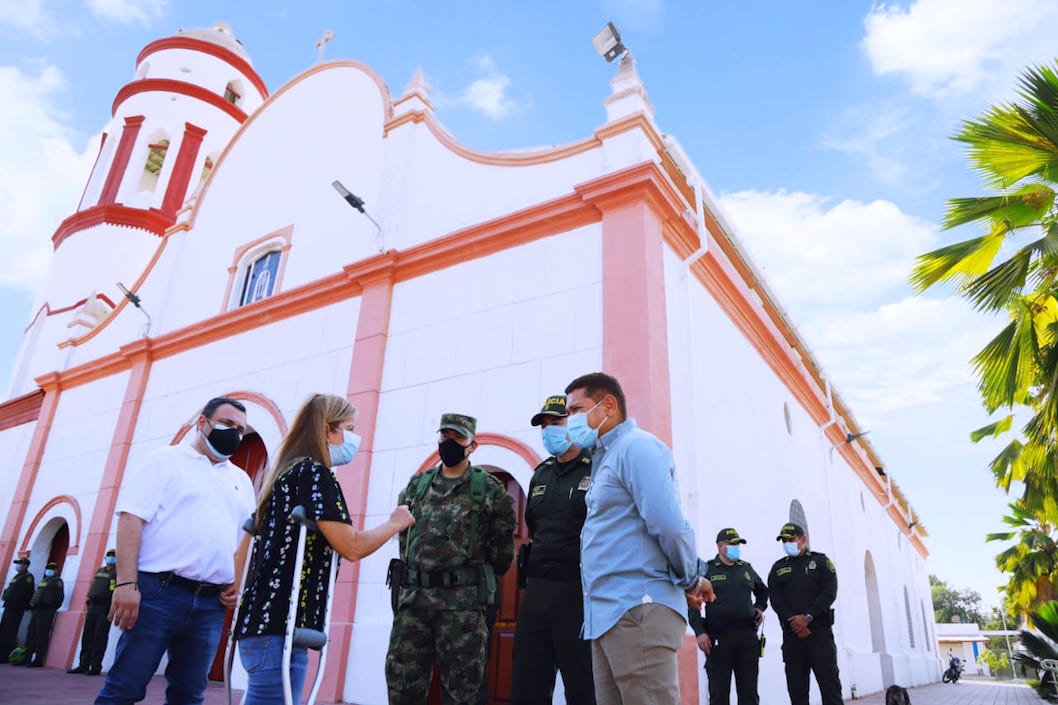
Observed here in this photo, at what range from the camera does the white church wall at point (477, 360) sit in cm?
688

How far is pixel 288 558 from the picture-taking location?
2.54 meters

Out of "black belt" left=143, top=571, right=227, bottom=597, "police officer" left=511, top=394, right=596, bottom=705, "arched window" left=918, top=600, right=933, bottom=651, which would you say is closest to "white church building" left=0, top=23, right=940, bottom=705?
"police officer" left=511, top=394, right=596, bottom=705

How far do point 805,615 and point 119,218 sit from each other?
1747cm

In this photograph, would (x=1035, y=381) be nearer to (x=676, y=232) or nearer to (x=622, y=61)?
(x=676, y=232)

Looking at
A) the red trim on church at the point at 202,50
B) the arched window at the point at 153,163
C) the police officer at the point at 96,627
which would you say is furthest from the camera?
the red trim on church at the point at 202,50

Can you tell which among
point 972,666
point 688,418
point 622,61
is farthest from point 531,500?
point 972,666

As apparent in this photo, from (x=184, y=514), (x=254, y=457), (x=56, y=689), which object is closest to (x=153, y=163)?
(x=254, y=457)

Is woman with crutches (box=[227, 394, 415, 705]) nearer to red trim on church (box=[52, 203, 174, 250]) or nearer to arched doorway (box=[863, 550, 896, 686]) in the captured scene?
arched doorway (box=[863, 550, 896, 686])

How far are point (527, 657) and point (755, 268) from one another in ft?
29.6

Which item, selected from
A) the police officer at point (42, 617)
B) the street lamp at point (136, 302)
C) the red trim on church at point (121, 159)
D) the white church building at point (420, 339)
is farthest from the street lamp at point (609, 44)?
the red trim on church at point (121, 159)

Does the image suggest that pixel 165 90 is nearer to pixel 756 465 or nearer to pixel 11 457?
pixel 11 457

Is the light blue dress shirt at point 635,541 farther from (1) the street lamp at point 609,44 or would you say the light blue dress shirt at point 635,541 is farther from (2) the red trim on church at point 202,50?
(2) the red trim on church at point 202,50

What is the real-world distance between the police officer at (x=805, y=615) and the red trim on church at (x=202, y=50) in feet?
66.8

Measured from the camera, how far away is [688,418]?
7141 mm
